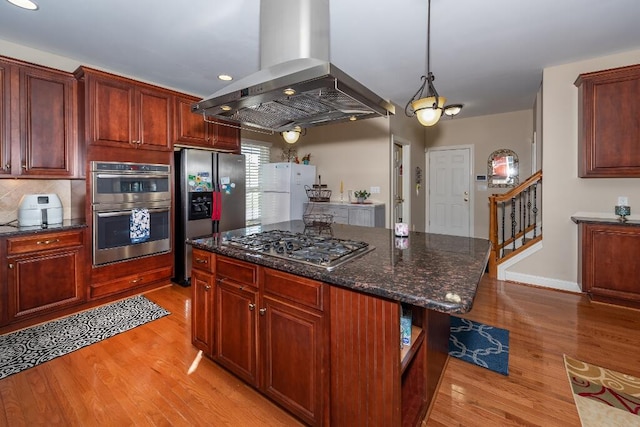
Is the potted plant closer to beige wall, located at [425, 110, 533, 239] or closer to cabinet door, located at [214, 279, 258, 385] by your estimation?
beige wall, located at [425, 110, 533, 239]

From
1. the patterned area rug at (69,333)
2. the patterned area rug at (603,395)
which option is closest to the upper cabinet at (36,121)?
the patterned area rug at (69,333)

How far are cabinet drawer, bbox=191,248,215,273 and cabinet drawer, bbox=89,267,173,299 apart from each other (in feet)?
5.62

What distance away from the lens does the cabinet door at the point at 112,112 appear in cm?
299

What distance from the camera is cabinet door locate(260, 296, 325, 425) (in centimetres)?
143

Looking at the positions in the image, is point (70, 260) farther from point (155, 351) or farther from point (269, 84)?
point (269, 84)

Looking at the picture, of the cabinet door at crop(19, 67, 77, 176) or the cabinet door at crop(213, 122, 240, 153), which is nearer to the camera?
the cabinet door at crop(19, 67, 77, 176)

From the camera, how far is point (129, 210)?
10.6 ft

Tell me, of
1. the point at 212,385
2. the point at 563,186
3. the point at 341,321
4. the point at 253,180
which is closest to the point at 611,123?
the point at 563,186

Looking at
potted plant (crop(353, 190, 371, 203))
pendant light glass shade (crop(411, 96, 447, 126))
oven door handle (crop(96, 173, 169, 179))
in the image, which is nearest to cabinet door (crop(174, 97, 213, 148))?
oven door handle (crop(96, 173, 169, 179))

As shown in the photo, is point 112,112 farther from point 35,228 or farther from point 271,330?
point 271,330

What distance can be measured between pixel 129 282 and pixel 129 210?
0.79 m

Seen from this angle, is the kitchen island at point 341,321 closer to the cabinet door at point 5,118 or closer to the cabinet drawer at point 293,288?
the cabinet drawer at point 293,288

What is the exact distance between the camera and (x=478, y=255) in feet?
5.45

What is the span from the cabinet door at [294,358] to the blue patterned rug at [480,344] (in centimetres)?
131
